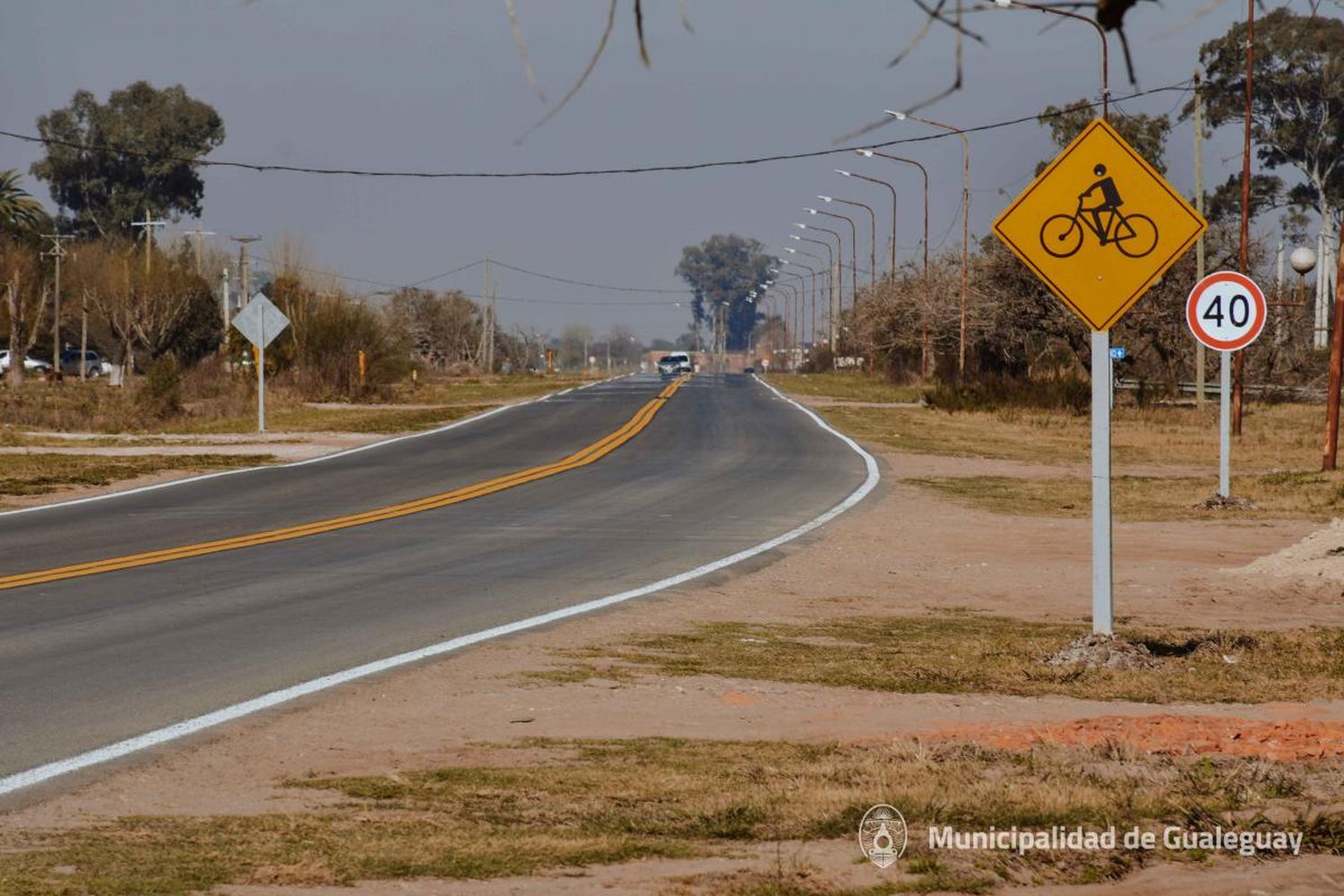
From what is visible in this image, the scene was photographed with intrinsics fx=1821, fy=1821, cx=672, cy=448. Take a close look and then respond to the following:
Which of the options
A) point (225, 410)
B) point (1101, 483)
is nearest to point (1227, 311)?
point (1101, 483)

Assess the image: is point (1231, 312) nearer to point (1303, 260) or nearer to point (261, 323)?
point (1303, 260)

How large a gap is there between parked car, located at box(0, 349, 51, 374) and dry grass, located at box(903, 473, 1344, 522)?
8029cm

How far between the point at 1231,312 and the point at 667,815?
16.4 m

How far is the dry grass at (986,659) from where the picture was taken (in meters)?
10.1

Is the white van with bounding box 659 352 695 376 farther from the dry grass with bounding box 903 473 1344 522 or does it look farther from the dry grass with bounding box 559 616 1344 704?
the dry grass with bounding box 559 616 1344 704

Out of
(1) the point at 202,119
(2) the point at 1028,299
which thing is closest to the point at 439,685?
(2) the point at 1028,299

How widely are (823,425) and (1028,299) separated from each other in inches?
639

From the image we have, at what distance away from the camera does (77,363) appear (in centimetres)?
11575

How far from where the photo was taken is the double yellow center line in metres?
15.8

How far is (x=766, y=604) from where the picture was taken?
1429 centimetres

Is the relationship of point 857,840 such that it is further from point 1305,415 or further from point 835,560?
point 1305,415

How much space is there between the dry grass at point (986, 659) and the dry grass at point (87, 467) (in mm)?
16407

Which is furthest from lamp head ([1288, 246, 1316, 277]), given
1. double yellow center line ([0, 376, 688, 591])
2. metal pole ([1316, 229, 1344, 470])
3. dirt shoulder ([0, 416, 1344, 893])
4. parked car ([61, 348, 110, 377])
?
parked car ([61, 348, 110, 377])

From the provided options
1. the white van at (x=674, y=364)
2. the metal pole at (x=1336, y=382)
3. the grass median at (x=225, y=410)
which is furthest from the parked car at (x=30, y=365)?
the metal pole at (x=1336, y=382)
